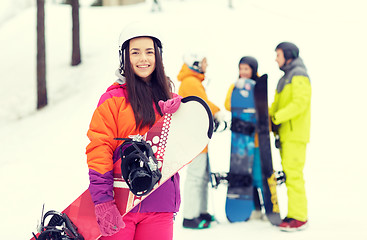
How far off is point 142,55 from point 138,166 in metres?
0.53

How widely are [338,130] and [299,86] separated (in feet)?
13.9

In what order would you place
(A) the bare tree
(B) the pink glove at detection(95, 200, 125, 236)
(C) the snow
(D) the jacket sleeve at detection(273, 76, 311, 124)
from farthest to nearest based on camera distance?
1. (A) the bare tree
2. (C) the snow
3. (D) the jacket sleeve at detection(273, 76, 311, 124)
4. (B) the pink glove at detection(95, 200, 125, 236)

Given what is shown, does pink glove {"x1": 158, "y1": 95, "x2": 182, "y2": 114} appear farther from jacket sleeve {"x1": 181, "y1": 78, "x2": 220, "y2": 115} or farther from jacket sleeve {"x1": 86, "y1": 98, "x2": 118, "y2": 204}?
jacket sleeve {"x1": 181, "y1": 78, "x2": 220, "y2": 115}

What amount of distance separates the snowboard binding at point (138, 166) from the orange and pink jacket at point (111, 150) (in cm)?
7

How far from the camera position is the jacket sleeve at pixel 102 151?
2172 mm

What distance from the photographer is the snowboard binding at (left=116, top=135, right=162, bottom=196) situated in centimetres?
217

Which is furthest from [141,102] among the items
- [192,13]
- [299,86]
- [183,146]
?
[192,13]

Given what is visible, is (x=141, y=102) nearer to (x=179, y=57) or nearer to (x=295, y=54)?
(x=295, y=54)

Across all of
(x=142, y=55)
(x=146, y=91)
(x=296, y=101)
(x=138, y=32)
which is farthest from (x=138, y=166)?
(x=296, y=101)

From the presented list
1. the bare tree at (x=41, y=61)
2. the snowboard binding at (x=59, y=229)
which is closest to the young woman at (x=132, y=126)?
the snowboard binding at (x=59, y=229)

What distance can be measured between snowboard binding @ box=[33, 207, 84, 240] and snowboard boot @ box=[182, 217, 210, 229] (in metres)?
2.52

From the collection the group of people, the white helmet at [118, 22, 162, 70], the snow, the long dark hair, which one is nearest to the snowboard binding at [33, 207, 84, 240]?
the group of people

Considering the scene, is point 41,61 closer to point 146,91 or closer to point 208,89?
point 208,89

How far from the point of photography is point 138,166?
7.25 ft
